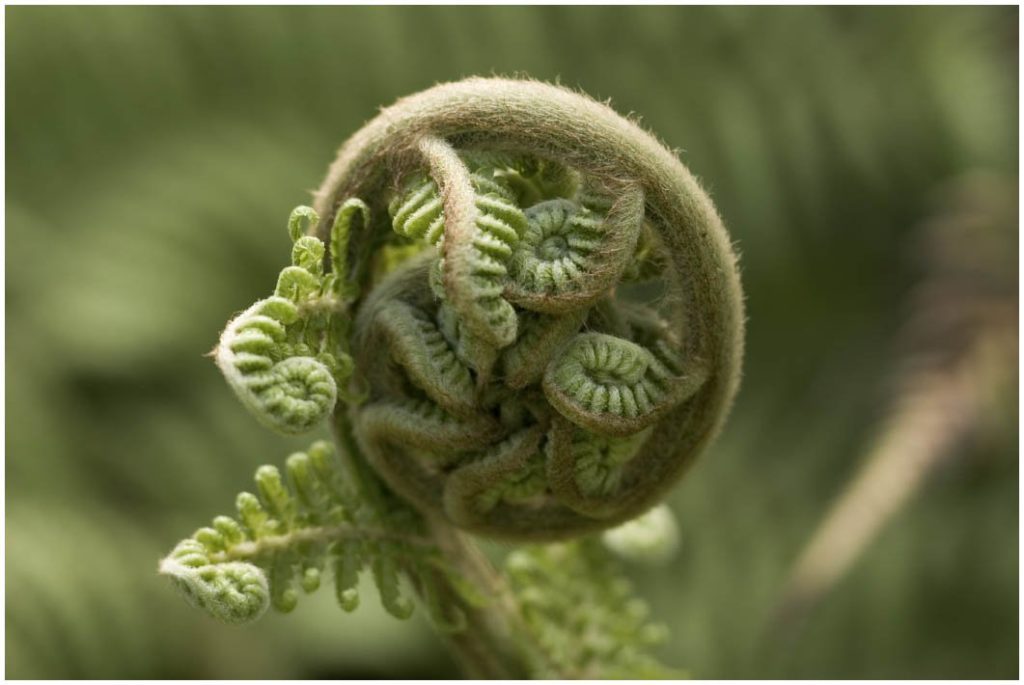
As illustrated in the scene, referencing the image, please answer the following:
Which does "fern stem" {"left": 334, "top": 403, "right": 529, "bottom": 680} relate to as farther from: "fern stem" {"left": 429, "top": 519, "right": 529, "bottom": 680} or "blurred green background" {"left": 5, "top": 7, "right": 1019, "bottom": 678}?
"blurred green background" {"left": 5, "top": 7, "right": 1019, "bottom": 678}

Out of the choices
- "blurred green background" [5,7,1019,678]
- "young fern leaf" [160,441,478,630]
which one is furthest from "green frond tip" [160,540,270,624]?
"blurred green background" [5,7,1019,678]

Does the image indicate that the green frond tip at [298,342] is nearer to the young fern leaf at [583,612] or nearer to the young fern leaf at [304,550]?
the young fern leaf at [304,550]

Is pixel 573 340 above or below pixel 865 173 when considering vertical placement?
below

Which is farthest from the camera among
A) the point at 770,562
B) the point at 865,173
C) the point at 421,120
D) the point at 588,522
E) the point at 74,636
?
the point at 865,173

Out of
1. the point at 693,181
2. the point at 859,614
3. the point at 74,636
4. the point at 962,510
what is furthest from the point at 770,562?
the point at 693,181

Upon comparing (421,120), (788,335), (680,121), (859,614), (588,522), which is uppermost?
(680,121)

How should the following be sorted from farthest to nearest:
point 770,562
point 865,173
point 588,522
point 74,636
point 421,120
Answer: point 865,173 < point 770,562 < point 74,636 < point 588,522 < point 421,120

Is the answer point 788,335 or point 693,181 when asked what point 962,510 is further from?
point 693,181
